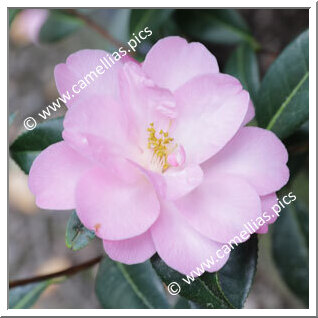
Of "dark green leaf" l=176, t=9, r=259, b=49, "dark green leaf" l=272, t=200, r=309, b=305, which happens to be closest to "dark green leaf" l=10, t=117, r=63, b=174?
"dark green leaf" l=176, t=9, r=259, b=49

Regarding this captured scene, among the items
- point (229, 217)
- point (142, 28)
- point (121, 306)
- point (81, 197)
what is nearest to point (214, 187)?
point (229, 217)

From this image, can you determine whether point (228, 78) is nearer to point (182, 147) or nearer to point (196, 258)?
point (182, 147)

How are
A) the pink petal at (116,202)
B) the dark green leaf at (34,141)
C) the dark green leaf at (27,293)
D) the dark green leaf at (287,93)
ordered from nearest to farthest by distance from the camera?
the pink petal at (116,202) → the dark green leaf at (34,141) → the dark green leaf at (287,93) → the dark green leaf at (27,293)

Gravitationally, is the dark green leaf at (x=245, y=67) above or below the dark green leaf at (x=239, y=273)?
above

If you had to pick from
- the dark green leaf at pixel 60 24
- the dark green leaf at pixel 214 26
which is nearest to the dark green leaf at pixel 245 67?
the dark green leaf at pixel 214 26

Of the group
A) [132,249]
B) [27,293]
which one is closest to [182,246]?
[132,249]

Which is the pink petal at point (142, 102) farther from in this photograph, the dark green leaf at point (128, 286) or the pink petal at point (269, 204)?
the dark green leaf at point (128, 286)

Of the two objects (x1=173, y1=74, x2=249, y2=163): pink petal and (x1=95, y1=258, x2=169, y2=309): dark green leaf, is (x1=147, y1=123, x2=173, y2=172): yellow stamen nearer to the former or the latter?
(x1=173, y1=74, x2=249, y2=163): pink petal
